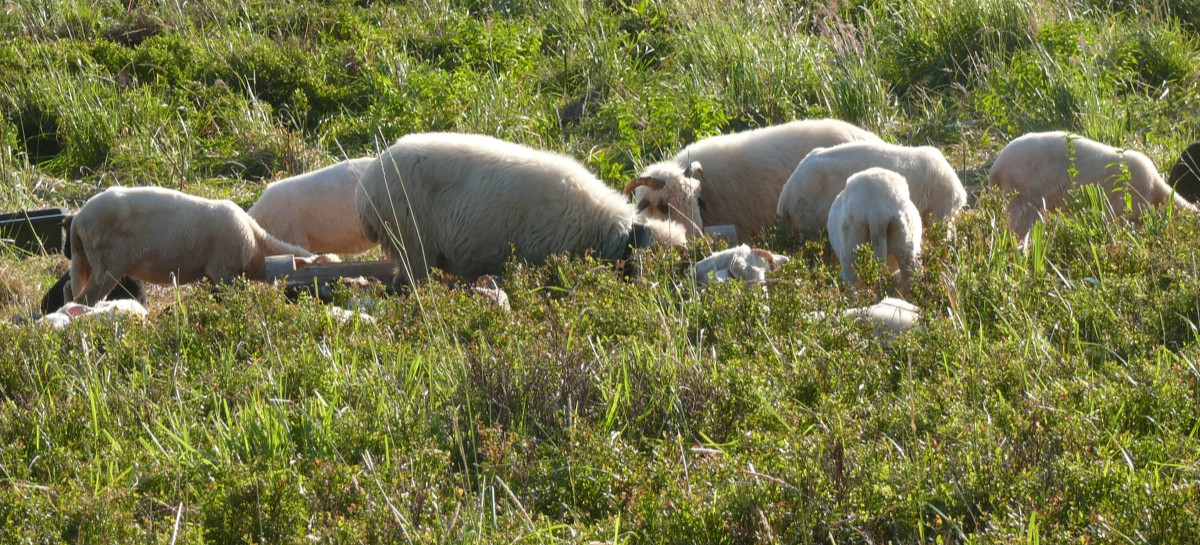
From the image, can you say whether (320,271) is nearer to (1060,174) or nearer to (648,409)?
(648,409)

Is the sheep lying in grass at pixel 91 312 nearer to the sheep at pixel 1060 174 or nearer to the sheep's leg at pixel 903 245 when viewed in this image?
the sheep's leg at pixel 903 245

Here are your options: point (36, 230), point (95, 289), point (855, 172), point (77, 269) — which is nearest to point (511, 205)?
point (855, 172)

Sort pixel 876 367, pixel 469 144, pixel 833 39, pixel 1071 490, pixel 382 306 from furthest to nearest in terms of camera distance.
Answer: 1. pixel 833 39
2. pixel 469 144
3. pixel 382 306
4. pixel 876 367
5. pixel 1071 490

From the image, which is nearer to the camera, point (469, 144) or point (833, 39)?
point (469, 144)

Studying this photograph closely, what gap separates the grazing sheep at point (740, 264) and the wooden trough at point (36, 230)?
5057mm

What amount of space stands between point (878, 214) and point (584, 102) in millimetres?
6316

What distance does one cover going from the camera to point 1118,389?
385 cm

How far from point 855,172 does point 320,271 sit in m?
3.03

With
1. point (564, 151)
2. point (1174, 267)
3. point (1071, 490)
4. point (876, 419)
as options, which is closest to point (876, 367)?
point (876, 419)

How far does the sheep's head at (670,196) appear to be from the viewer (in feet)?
23.9

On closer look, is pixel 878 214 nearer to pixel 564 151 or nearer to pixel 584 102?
pixel 564 151

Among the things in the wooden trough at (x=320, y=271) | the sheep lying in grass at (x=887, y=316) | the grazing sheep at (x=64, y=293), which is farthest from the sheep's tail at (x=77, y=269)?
the sheep lying in grass at (x=887, y=316)

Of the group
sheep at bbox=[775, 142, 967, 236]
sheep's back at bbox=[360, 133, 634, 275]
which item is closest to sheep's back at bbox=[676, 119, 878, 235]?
sheep at bbox=[775, 142, 967, 236]

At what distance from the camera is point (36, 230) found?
8.62 meters
